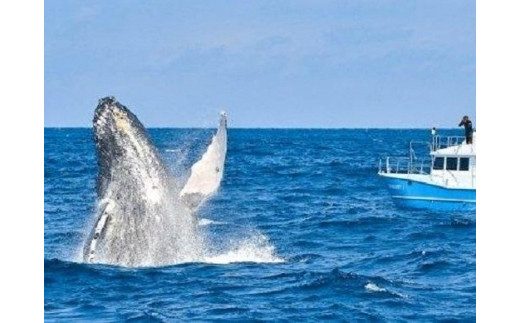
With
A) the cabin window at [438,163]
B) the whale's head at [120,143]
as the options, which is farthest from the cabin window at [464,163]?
the whale's head at [120,143]

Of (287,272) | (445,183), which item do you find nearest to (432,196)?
(445,183)

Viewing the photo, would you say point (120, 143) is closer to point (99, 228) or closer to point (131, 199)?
point (131, 199)

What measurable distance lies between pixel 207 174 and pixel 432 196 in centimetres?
1326

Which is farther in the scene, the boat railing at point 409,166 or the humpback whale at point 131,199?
the boat railing at point 409,166

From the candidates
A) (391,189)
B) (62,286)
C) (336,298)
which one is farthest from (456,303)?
(391,189)

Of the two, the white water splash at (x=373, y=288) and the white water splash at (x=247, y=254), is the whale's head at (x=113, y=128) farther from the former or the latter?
the white water splash at (x=373, y=288)

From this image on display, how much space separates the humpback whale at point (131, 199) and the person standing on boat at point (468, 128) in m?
12.9

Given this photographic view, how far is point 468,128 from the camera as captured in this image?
2638cm

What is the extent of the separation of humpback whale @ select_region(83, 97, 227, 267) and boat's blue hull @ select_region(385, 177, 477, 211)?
13270 mm

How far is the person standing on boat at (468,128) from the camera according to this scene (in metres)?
25.5

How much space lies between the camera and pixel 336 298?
1262 centimetres

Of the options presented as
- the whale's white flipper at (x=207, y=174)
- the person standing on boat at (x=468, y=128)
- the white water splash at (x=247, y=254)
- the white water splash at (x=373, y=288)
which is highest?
the person standing on boat at (x=468, y=128)

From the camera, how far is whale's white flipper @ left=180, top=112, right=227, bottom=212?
1387 cm
